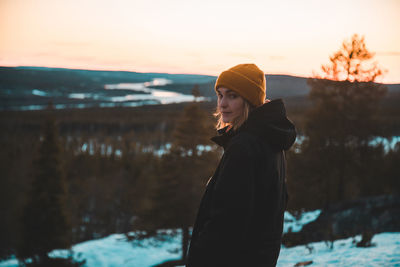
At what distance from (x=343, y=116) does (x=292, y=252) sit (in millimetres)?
9707

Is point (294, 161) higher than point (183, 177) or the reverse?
higher

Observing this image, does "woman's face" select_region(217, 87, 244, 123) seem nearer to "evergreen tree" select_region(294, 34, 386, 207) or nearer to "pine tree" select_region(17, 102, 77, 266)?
"evergreen tree" select_region(294, 34, 386, 207)

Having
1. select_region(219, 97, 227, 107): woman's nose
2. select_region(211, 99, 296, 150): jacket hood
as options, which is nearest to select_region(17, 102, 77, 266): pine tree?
select_region(219, 97, 227, 107): woman's nose

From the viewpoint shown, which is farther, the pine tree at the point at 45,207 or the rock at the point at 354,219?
the pine tree at the point at 45,207

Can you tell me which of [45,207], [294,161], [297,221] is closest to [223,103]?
[294,161]

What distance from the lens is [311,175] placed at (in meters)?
15.5

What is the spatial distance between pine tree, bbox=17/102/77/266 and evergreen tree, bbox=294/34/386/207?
13275 mm

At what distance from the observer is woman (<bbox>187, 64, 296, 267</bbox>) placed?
1.93 m

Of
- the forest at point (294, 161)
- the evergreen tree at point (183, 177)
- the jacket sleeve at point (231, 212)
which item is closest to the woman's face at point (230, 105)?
the jacket sleeve at point (231, 212)

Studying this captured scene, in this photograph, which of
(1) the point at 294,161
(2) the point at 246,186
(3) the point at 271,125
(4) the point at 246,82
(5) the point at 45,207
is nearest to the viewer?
(2) the point at 246,186

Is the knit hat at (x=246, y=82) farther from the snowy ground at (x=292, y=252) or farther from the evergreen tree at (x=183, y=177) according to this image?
the evergreen tree at (x=183, y=177)

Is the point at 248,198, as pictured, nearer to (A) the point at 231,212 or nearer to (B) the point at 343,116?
(A) the point at 231,212

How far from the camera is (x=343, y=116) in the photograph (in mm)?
15250

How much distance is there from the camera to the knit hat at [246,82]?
2.20m
